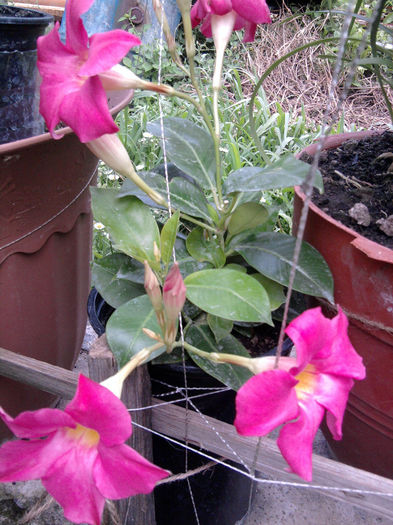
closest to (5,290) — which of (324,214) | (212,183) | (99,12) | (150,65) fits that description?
(212,183)

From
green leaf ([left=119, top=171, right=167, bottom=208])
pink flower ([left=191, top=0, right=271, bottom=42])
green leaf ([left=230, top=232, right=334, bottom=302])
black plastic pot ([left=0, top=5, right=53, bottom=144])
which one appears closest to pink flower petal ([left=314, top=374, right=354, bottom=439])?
green leaf ([left=230, top=232, right=334, bottom=302])

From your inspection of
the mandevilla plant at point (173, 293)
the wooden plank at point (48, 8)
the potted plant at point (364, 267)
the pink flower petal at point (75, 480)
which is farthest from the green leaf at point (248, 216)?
the wooden plank at point (48, 8)

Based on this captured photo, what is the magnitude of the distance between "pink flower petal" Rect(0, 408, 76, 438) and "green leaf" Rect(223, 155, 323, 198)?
0.39 metres

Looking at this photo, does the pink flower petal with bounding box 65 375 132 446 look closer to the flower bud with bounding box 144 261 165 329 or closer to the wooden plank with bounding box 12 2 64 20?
the flower bud with bounding box 144 261 165 329

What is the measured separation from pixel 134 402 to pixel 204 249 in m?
0.27

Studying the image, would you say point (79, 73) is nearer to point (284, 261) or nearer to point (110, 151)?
point (110, 151)

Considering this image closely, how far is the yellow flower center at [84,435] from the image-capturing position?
1.69 ft

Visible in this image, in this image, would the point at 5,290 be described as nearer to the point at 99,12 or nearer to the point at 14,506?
the point at 14,506

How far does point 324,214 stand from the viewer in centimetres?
83

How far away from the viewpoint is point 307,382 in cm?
53

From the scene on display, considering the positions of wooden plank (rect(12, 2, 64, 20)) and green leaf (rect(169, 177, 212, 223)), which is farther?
wooden plank (rect(12, 2, 64, 20))

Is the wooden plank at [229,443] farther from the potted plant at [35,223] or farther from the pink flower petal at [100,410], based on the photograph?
the pink flower petal at [100,410]

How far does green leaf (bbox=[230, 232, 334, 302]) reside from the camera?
2.46 ft

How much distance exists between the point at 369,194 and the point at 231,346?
440 millimetres
